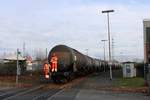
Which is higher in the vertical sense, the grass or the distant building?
the distant building

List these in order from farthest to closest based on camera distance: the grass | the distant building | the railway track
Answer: the distant building → the grass → the railway track

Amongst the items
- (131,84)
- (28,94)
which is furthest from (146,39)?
(28,94)

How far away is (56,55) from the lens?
39.2 meters

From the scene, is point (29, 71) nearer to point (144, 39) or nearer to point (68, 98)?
point (144, 39)

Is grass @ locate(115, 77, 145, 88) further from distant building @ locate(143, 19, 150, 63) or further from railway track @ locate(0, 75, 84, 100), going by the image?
distant building @ locate(143, 19, 150, 63)

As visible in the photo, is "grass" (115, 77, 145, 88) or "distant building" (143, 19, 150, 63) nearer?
"grass" (115, 77, 145, 88)

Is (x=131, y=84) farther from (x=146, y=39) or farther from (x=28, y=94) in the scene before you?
(x=146, y=39)

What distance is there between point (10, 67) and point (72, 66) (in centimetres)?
2567

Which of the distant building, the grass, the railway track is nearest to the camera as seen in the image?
the railway track

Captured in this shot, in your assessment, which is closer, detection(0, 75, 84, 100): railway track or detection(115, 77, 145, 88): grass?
detection(0, 75, 84, 100): railway track

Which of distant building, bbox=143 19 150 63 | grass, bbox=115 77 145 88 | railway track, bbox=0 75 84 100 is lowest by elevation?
grass, bbox=115 77 145 88

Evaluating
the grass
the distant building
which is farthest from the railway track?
the distant building

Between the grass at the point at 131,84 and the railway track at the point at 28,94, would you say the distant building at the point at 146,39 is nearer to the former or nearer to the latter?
the grass at the point at 131,84

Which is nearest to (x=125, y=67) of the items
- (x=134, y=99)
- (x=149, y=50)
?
(x=149, y=50)
